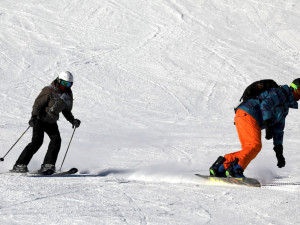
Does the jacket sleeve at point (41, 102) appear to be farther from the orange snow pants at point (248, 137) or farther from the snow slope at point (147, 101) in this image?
the orange snow pants at point (248, 137)

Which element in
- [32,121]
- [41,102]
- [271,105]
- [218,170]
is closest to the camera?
[271,105]

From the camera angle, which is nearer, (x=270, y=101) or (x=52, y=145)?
(x=270, y=101)

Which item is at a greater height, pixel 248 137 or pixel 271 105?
pixel 271 105

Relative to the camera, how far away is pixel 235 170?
6.50m

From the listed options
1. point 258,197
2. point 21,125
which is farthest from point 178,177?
point 21,125

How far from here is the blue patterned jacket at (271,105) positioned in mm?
6340

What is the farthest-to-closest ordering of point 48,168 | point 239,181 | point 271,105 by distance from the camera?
point 48,168, point 239,181, point 271,105

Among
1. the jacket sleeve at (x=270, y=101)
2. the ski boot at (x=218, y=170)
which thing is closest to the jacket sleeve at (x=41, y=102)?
the ski boot at (x=218, y=170)

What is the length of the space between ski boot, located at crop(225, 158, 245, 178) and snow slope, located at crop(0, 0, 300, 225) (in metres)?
0.25

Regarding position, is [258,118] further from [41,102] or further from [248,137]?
[41,102]

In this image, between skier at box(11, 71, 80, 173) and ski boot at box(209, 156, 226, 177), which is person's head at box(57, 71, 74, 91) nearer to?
skier at box(11, 71, 80, 173)

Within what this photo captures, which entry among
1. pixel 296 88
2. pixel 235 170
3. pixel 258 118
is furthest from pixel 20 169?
pixel 296 88

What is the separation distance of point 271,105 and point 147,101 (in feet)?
29.6

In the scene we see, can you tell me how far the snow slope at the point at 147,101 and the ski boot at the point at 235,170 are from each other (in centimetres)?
25
